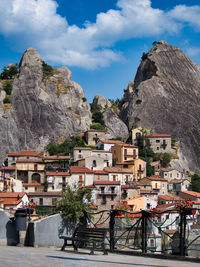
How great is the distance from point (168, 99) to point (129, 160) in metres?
38.5

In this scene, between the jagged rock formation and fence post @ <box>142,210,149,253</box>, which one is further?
the jagged rock formation

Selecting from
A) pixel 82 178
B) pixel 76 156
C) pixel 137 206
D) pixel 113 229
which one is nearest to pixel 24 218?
pixel 113 229

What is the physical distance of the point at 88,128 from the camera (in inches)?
3435

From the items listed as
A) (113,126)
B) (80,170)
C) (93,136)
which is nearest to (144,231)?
(80,170)

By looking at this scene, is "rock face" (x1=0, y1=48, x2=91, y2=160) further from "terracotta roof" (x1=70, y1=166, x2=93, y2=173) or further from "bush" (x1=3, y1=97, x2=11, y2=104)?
"terracotta roof" (x1=70, y1=166, x2=93, y2=173)

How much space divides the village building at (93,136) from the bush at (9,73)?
1229 inches

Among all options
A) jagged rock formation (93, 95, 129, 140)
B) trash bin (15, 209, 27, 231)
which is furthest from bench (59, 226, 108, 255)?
jagged rock formation (93, 95, 129, 140)

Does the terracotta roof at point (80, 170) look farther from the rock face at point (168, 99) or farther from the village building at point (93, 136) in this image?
the rock face at point (168, 99)

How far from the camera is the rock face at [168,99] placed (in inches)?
3691

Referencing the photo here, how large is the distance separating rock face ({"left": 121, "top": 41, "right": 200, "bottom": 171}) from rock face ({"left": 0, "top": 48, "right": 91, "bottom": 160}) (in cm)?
1508

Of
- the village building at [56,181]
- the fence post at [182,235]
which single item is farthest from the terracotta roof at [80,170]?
the fence post at [182,235]

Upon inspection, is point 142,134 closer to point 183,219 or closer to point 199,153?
point 199,153

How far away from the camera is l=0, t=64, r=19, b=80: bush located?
319ft

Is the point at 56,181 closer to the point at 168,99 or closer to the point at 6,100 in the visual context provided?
the point at 6,100
